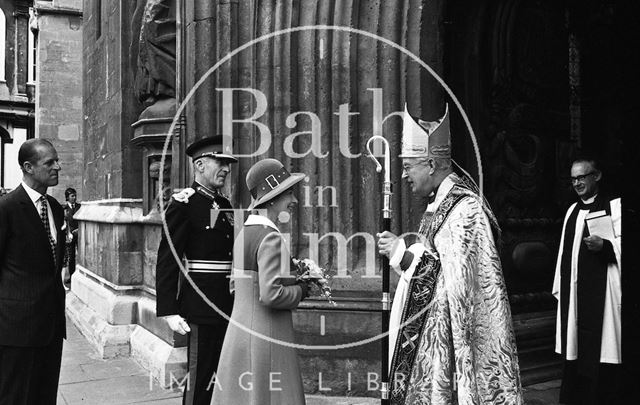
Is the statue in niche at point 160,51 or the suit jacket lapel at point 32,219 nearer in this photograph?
the suit jacket lapel at point 32,219

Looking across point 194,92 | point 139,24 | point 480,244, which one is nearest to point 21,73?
point 139,24

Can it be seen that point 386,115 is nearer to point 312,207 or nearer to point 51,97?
point 312,207

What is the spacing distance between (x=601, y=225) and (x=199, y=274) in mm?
2882

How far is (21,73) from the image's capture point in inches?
1302

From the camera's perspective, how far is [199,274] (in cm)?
400

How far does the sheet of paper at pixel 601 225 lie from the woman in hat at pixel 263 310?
260 centimetres

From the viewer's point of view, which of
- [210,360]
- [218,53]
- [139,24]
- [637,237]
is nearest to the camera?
[637,237]

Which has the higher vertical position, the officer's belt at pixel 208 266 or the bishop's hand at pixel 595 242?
the bishop's hand at pixel 595 242

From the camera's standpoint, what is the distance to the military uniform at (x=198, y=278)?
3920 mm

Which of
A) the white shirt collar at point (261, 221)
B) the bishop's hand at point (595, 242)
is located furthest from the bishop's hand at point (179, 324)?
the bishop's hand at point (595, 242)

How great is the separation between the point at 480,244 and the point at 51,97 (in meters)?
14.6

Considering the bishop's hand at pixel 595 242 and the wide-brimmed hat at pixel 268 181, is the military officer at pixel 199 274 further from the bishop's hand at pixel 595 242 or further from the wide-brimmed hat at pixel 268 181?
the bishop's hand at pixel 595 242

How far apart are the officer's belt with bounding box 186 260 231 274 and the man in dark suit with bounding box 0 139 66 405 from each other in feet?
2.80

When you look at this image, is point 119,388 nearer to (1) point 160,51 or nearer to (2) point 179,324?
(2) point 179,324
